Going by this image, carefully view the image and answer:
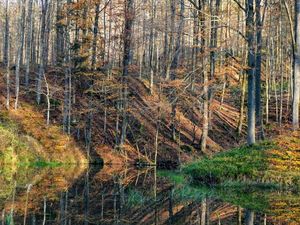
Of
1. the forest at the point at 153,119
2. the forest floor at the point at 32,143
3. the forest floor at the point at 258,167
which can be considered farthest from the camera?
the forest floor at the point at 32,143

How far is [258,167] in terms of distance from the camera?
56.7ft

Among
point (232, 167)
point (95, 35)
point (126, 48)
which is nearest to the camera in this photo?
point (232, 167)

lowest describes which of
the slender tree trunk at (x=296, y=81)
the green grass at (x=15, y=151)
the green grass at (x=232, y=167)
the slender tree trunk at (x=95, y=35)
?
the green grass at (x=15, y=151)

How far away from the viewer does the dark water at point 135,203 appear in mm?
10406

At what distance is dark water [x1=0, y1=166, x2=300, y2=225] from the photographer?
10406 mm

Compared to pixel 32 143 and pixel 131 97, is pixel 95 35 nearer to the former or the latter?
pixel 131 97

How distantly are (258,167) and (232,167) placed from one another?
93cm

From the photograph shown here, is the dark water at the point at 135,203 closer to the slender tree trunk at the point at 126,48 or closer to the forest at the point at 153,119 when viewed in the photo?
the forest at the point at 153,119

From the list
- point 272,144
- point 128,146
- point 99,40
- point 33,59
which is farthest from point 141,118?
point 33,59

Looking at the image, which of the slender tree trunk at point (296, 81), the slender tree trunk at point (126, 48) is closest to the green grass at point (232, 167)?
the slender tree trunk at point (296, 81)

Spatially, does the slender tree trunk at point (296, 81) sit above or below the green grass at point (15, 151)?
above

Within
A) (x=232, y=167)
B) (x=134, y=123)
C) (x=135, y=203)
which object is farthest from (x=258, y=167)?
(x=134, y=123)

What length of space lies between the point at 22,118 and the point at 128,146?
7.03 m

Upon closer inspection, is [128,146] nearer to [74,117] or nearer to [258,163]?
[74,117]
